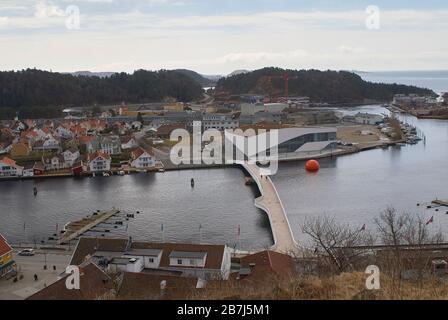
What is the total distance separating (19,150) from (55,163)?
59.5 inches

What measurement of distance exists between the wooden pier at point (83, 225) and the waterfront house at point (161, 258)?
1.07 metres

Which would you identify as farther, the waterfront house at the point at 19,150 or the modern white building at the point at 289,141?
the waterfront house at the point at 19,150

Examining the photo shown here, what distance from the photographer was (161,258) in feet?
11.9

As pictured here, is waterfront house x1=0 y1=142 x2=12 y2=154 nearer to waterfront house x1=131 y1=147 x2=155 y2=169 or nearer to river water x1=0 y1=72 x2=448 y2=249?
river water x1=0 y1=72 x2=448 y2=249

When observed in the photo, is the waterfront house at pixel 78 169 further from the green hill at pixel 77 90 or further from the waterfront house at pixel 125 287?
the green hill at pixel 77 90

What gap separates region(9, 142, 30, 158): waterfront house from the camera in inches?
386

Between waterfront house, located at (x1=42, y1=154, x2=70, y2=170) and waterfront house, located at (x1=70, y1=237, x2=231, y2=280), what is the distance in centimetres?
526

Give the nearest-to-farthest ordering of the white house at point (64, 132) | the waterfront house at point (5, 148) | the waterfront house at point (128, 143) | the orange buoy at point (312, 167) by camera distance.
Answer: the orange buoy at point (312, 167)
the waterfront house at point (5, 148)
the waterfront house at point (128, 143)
the white house at point (64, 132)

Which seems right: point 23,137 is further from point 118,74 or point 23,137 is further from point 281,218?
point 118,74

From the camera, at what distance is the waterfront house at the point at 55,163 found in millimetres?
8789

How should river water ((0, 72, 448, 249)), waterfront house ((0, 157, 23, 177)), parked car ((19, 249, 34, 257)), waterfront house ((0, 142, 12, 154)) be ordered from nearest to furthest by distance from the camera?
parked car ((19, 249, 34, 257))
river water ((0, 72, 448, 249))
waterfront house ((0, 157, 23, 177))
waterfront house ((0, 142, 12, 154))

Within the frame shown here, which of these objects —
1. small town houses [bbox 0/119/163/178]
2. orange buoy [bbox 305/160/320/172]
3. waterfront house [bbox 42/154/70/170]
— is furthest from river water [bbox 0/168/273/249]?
orange buoy [bbox 305/160/320/172]

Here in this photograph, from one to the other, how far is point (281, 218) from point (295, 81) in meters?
19.3

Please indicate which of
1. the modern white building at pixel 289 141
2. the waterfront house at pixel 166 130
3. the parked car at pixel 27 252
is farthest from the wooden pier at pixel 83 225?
the waterfront house at pixel 166 130
